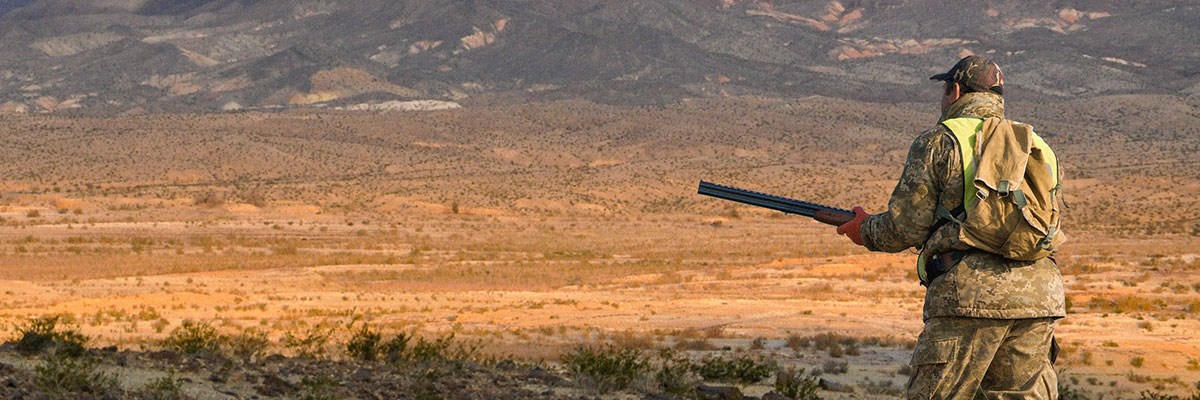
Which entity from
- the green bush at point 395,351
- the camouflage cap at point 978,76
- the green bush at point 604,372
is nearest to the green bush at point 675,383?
the green bush at point 604,372

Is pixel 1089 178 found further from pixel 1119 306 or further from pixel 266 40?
pixel 266 40

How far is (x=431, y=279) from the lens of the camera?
1231 inches

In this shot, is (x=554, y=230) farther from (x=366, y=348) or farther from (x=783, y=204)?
(x=783, y=204)

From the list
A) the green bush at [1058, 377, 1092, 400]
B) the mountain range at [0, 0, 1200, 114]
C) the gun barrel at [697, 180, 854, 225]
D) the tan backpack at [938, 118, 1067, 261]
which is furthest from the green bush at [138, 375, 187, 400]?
the mountain range at [0, 0, 1200, 114]

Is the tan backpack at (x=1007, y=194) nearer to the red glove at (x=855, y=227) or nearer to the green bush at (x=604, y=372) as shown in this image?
the red glove at (x=855, y=227)

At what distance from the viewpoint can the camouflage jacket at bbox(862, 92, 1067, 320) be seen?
5547 millimetres

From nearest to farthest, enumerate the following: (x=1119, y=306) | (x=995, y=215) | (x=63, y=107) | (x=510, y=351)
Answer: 1. (x=995, y=215)
2. (x=510, y=351)
3. (x=1119, y=306)
4. (x=63, y=107)

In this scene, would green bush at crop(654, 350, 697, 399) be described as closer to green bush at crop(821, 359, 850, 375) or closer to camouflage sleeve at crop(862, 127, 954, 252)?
green bush at crop(821, 359, 850, 375)

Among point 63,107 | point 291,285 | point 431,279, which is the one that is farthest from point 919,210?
point 63,107

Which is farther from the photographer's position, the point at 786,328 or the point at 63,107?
the point at 63,107

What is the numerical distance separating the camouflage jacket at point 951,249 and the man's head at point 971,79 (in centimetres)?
26

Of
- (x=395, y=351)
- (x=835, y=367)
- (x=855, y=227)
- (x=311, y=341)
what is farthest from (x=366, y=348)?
(x=855, y=227)

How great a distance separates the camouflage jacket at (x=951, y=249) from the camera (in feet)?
18.2

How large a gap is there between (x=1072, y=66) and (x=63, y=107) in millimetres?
98476
